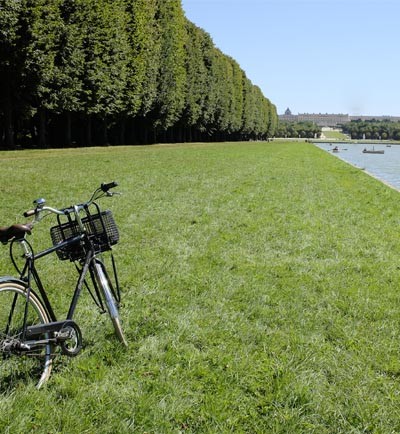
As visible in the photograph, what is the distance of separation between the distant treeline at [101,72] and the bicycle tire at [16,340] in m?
22.1

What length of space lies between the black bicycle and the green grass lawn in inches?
8.0

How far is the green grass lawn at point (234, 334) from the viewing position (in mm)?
2990

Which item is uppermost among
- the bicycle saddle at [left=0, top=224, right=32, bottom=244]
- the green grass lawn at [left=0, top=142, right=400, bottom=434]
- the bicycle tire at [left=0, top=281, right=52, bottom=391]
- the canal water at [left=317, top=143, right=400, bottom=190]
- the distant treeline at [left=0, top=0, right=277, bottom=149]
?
the distant treeline at [left=0, top=0, right=277, bottom=149]

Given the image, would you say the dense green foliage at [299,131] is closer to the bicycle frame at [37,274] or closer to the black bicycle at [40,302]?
the black bicycle at [40,302]

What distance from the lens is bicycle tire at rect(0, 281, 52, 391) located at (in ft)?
9.84

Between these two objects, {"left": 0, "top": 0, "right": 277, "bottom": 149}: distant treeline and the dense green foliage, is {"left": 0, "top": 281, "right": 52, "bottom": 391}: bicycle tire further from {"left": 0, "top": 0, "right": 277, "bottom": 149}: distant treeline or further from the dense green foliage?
the dense green foliage

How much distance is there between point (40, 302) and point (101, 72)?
30.3 m

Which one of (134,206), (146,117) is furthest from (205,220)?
(146,117)

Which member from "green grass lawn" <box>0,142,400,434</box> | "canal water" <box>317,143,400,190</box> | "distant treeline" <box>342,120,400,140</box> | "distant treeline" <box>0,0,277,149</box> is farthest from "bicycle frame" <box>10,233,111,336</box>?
"distant treeline" <box>342,120,400,140</box>

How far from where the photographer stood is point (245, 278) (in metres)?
5.77

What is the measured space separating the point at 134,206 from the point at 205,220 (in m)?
2.09

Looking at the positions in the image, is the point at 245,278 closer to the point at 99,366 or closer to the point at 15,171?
the point at 99,366

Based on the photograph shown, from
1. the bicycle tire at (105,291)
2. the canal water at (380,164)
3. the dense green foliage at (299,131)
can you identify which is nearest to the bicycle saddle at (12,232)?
the bicycle tire at (105,291)

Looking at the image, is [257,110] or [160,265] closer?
[160,265]
